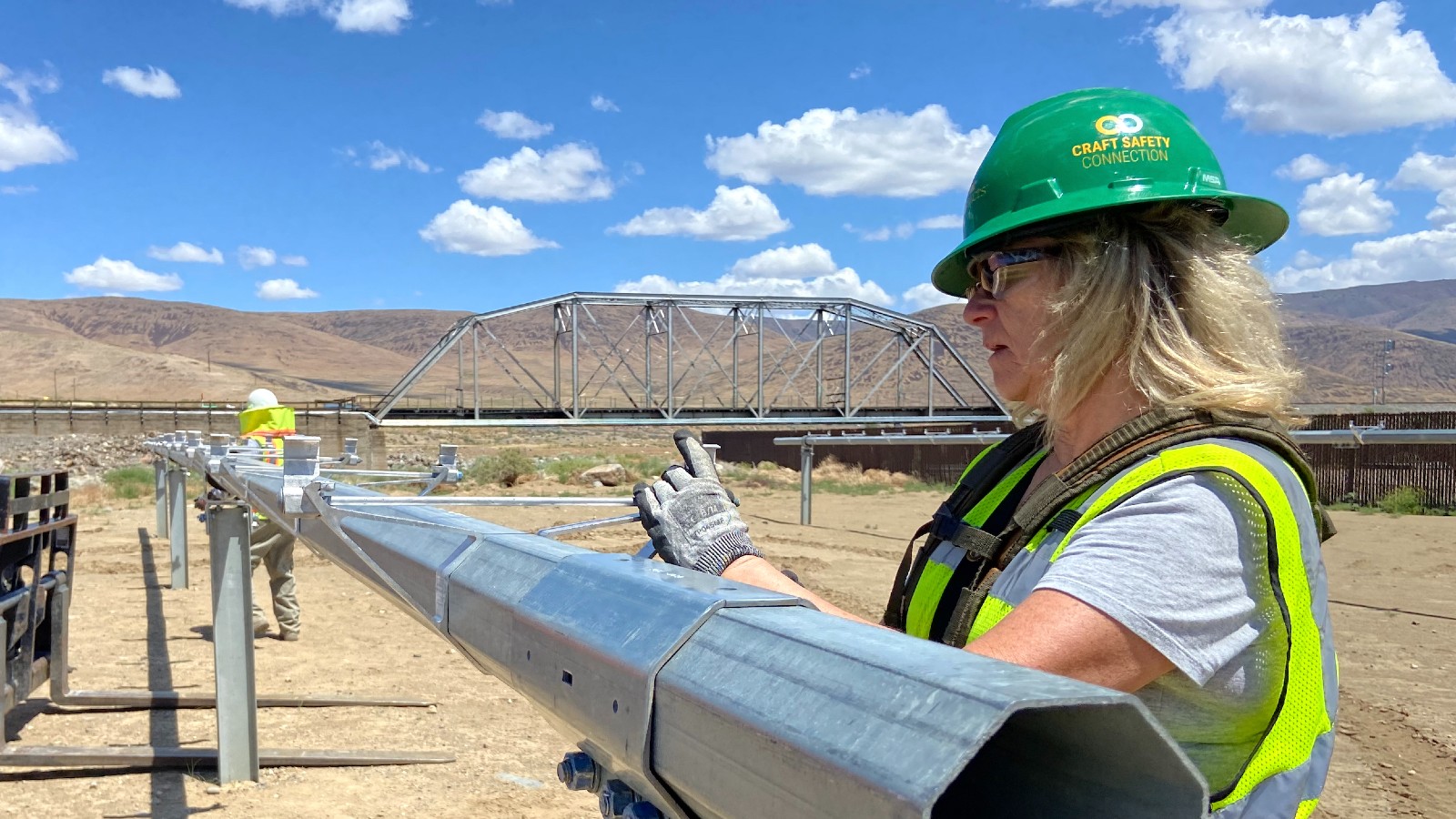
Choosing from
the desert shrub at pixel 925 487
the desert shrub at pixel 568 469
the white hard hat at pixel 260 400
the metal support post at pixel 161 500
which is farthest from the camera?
the desert shrub at pixel 568 469

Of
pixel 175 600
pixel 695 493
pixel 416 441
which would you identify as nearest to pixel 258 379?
pixel 416 441

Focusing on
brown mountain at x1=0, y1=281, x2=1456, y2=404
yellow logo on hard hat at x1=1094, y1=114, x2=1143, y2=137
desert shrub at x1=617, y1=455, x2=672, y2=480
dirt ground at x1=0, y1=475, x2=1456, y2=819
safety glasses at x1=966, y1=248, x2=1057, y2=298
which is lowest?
dirt ground at x1=0, y1=475, x2=1456, y2=819

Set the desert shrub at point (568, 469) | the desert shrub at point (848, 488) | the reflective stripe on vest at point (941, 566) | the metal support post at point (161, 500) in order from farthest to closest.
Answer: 1. the desert shrub at point (568, 469)
2. the desert shrub at point (848, 488)
3. the metal support post at point (161, 500)
4. the reflective stripe on vest at point (941, 566)

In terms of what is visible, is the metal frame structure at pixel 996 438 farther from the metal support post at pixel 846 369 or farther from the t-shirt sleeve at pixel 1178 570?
Answer: the metal support post at pixel 846 369

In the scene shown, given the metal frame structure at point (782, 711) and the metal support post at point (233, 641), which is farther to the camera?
the metal support post at point (233, 641)

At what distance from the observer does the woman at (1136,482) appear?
1225mm

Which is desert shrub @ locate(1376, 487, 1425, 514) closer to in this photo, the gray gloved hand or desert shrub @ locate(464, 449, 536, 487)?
desert shrub @ locate(464, 449, 536, 487)

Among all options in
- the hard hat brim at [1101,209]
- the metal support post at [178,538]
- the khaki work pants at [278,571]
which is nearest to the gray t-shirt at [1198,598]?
the hard hat brim at [1101,209]

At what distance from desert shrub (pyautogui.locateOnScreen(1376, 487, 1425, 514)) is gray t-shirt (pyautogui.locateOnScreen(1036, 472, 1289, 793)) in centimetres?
1883

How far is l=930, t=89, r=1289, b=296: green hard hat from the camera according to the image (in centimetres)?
159

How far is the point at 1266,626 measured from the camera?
1294 mm

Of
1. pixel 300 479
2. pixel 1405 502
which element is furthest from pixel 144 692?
pixel 1405 502

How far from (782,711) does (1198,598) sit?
0.73 metres

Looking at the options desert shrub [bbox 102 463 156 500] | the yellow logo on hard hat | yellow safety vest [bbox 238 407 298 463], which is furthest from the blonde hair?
desert shrub [bbox 102 463 156 500]
